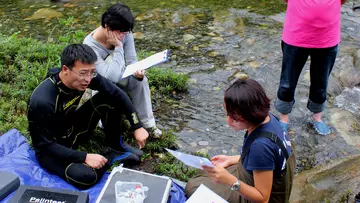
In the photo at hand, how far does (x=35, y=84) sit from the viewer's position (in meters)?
4.28

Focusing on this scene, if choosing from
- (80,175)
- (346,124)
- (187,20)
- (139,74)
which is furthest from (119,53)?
(187,20)

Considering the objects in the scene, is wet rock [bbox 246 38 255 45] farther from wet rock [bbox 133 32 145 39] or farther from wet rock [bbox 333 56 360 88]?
wet rock [bbox 133 32 145 39]

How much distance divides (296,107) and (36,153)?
265 cm

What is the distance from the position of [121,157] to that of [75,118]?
0.50 metres

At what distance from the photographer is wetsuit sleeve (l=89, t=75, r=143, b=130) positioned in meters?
3.18

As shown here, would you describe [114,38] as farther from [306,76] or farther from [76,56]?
[306,76]

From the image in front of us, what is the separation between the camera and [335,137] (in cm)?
382

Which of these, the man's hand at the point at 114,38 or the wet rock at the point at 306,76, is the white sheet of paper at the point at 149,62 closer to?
the man's hand at the point at 114,38

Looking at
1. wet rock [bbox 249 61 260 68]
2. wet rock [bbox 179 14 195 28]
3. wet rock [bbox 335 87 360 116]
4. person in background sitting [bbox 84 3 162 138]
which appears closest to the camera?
person in background sitting [bbox 84 3 162 138]

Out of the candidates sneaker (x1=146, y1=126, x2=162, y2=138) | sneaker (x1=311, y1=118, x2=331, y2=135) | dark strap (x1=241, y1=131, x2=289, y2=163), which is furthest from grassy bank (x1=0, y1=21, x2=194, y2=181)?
sneaker (x1=311, y1=118, x2=331, y2=135)

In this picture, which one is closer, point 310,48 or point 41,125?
point 41,125

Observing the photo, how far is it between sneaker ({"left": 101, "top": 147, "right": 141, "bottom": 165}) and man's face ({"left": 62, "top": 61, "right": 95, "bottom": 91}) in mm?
739

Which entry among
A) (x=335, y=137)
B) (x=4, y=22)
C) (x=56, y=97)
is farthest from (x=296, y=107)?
(x=4, y=22)

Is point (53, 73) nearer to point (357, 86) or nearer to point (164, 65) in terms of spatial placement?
point (164, 65)
